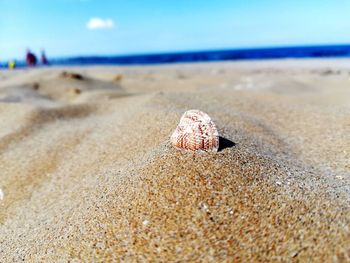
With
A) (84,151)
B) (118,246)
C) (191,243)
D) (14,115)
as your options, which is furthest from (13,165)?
(191,243)

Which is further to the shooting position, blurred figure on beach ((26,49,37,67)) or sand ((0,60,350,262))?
blurred figure on beach ((26,49,37,67))

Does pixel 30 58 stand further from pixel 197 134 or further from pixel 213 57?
pixel 213 57

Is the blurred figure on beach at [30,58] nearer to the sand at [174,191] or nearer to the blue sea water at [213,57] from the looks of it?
the blue sea water at [213,57]

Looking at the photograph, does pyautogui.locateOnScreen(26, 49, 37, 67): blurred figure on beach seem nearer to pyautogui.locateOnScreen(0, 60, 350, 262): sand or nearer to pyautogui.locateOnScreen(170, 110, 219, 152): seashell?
pyautogui.locateOnScreen(0, 60, 350, 262): sand

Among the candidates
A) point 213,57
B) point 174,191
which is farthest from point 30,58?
point 213,57

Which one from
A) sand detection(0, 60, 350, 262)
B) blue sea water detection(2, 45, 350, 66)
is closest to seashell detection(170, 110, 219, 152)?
sand detection(0, 60, 350, 262)

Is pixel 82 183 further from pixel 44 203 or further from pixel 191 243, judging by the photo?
pixel 191 243
